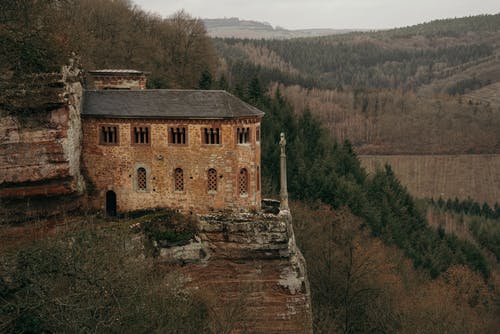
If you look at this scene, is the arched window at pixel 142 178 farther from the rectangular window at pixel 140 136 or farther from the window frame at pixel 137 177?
the rectangular window at pixel 140 136

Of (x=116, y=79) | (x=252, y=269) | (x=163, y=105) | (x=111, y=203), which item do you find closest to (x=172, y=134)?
(x=163, y=105)

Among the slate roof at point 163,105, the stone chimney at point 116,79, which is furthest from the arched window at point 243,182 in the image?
the stone chimney at point 116,79

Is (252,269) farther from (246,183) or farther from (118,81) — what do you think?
(118,81)

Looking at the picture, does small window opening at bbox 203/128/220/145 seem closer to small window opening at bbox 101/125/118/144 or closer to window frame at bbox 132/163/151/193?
window frame at bbox 132/163/151/193

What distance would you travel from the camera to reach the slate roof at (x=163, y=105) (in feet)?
137

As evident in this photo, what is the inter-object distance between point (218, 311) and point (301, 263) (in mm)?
6727

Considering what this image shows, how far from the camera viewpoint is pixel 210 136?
4184 cm

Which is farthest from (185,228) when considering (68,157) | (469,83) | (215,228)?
(469,83)

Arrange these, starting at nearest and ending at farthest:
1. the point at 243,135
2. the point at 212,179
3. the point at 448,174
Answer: the point at 212,179 → the point at 243,135 → the point at 448,174

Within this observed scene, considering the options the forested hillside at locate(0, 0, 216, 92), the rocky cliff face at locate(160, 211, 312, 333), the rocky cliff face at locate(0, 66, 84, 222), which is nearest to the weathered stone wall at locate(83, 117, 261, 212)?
the rocky cliff face at locate(160, 211, 312, 333)

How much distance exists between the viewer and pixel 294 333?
42.1 metres

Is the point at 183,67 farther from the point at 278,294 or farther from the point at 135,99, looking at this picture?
the point at 278,294

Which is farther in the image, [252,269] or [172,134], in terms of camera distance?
[172,134]

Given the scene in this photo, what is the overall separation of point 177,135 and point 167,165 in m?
1.91
